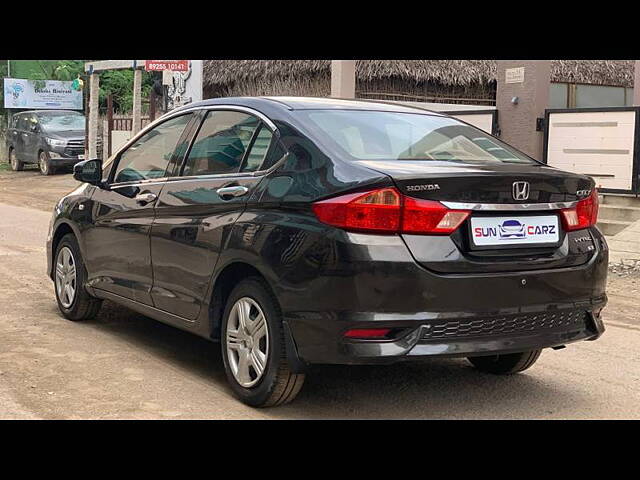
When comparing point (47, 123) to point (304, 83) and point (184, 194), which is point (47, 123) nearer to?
point (304, 83)

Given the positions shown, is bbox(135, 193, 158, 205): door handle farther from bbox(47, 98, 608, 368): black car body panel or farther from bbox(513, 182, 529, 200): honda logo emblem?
bbox(513, 182, 529, 200): honda logo emblem

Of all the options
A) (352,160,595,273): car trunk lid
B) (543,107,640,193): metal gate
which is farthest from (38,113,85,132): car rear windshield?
(352,160,595,273): car trunk lid

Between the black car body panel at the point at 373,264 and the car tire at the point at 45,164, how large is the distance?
74.7 feet

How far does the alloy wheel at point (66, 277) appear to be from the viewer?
6879 mm

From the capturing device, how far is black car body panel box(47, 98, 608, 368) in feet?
13.6

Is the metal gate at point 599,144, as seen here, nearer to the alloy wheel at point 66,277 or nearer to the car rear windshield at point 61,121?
the alloy wheel at point 66,277

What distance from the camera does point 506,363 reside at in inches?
217

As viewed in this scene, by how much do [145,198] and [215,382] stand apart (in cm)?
136

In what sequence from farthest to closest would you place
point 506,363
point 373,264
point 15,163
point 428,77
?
point 15,163
point 428,77
point 506,363
point 373,264

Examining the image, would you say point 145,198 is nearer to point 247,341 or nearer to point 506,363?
point 247,341

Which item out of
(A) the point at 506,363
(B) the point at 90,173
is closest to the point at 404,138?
(A) the point at 506,363

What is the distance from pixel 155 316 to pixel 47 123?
23511 millimetres

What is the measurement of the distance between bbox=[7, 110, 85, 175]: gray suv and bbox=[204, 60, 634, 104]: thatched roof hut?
7369mm

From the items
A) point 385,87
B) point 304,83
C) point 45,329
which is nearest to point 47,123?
point 304,83
